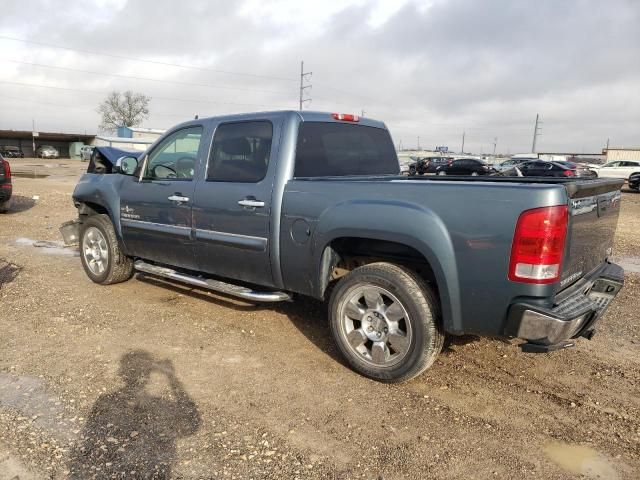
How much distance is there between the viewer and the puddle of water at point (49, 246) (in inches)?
307

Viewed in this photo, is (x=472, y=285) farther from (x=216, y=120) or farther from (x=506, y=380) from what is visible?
(x=216, y=120)

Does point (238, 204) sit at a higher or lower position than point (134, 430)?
higher

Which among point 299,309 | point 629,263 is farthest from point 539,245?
point 629,263

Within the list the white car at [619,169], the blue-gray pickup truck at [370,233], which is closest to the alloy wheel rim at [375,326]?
the blue-gray pickup truck at [370,233]

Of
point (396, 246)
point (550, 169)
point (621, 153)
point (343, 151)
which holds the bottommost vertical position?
point (396, 246)

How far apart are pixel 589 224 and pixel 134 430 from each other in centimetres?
309

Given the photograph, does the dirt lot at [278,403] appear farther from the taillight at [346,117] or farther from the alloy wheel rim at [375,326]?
the taillight at [346,117]

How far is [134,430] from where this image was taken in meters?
2.90

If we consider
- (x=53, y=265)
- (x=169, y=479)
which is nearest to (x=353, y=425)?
(x=169, y=479)

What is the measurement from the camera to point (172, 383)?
350 cm

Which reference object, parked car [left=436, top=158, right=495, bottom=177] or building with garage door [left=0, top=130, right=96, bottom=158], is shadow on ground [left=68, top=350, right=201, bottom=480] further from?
building with garage door [left=0, top=130, right=96, bottom=158]

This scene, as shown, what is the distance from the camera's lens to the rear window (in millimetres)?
4125

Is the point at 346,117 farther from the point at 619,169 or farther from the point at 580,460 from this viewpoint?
the point at 619,169

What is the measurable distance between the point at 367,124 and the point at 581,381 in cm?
290
